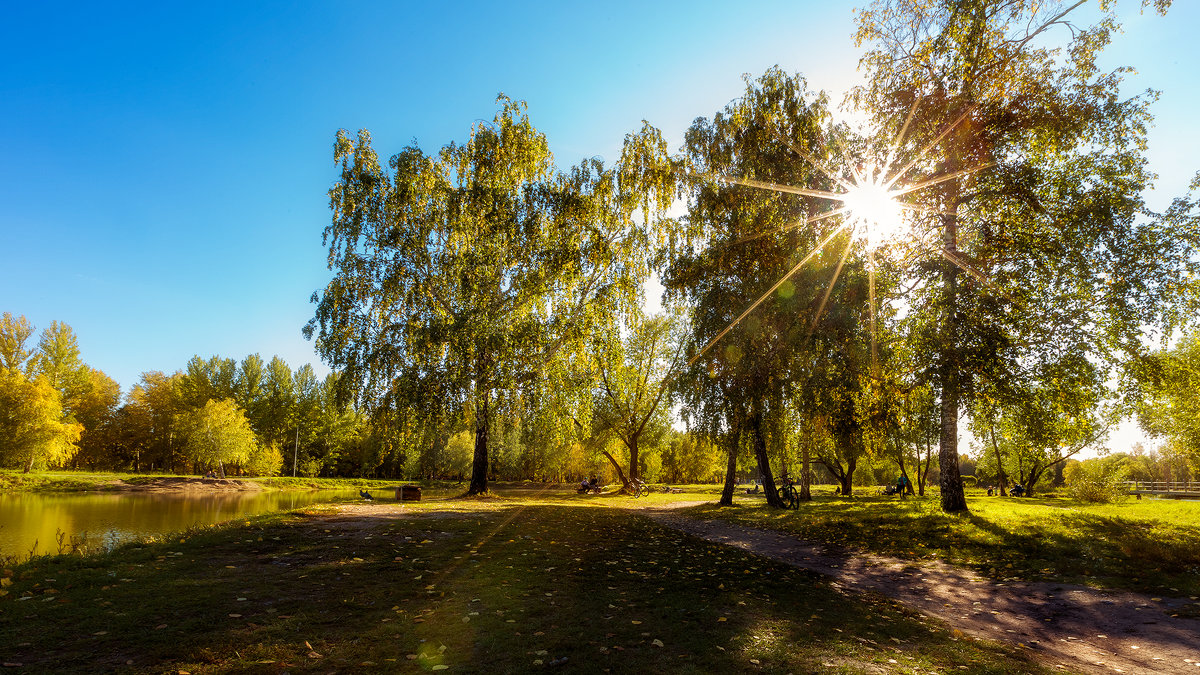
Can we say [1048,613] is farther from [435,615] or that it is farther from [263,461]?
[263,461]

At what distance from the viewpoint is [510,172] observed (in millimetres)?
26984

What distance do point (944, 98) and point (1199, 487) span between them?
5086 cm

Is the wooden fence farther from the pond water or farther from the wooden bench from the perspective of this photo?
the pond water

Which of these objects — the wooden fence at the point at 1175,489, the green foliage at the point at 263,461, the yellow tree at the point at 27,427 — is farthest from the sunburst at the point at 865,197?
the green foliage at the point at 263,461

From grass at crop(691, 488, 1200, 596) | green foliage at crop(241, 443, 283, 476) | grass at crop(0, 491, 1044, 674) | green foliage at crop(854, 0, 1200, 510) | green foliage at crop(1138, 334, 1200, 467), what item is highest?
green foliage at crop(854, 0, 1200, 510)

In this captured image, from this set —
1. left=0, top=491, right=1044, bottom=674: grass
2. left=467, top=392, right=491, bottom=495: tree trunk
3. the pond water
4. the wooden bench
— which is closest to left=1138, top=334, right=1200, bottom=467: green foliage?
left=0, top=491, right=1044, bottom=674: grass

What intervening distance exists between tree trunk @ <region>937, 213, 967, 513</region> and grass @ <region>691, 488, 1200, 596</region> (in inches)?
31.7

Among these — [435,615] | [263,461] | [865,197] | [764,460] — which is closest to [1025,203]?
[865,197]

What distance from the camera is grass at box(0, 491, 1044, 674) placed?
174 inches

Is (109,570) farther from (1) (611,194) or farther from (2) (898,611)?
(1) (611,194)

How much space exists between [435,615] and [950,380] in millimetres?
14605

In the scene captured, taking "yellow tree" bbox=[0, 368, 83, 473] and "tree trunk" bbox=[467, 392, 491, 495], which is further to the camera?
"yellow tree" bbox=[0, 368, 83, 473]

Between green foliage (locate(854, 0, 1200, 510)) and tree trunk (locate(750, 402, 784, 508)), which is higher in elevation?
green foliage (locate(854, 0, 1200, 510))

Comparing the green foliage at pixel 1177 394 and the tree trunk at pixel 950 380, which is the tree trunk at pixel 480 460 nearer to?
the tree trunk at pixel 950 380
